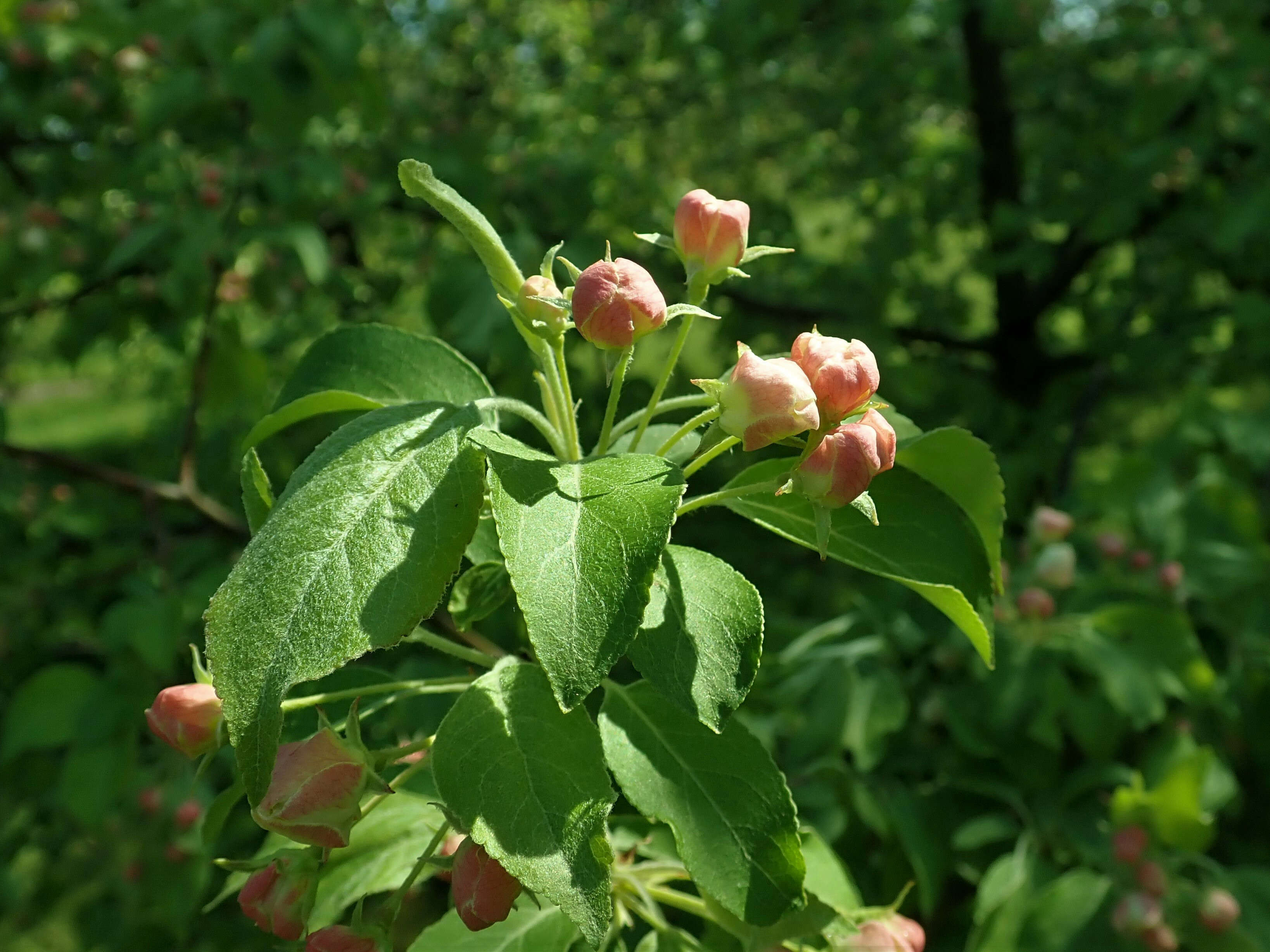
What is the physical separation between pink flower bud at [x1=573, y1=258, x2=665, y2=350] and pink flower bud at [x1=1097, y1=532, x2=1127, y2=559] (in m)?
1.69

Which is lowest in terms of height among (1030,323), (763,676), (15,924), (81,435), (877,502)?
(81,435)

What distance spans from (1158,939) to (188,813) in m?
1.72

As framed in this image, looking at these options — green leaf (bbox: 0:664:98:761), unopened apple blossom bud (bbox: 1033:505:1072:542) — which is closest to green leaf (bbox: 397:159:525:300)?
unopened apple blossom bud (bbox: 1033:505:1072:542)

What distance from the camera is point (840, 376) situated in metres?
0.80

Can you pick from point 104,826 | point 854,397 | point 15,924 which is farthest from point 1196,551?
point 15,924

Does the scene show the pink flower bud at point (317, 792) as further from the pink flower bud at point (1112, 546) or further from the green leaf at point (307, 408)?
the pink flower bud at point (1112, 546)

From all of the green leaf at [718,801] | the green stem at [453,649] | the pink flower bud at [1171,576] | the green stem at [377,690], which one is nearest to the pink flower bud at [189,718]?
the green stem at [377,690]

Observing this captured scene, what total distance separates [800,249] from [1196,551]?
270cm

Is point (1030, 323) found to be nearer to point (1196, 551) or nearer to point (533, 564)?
point (1196, 551)

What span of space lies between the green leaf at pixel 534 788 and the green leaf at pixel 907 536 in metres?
0.24

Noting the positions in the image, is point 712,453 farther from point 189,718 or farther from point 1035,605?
point 1035,605

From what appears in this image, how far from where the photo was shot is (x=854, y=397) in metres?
0.80

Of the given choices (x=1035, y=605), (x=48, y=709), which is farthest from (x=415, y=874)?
(x=48, y=709)

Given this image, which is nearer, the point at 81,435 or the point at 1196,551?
the point at 1196,551
